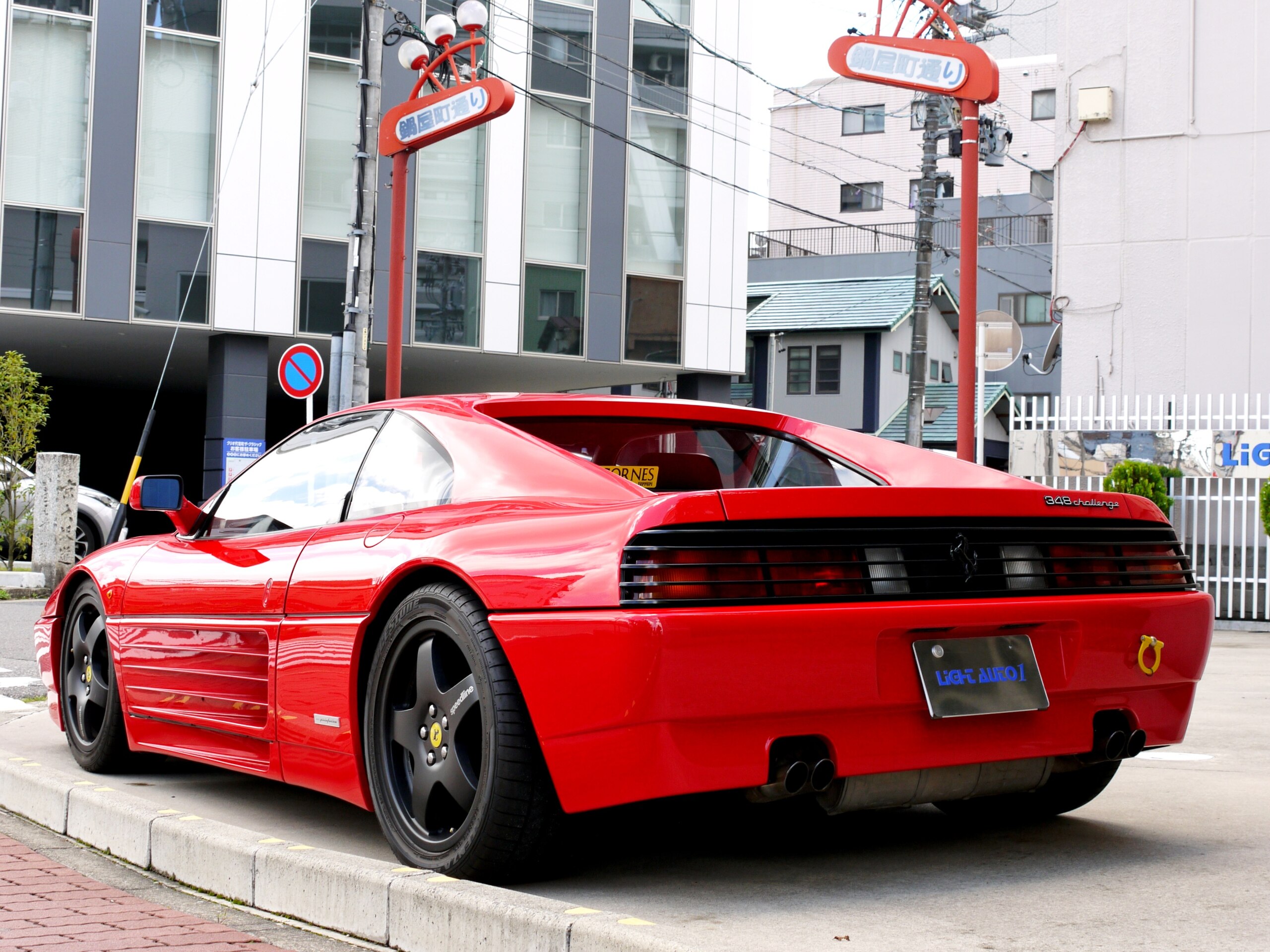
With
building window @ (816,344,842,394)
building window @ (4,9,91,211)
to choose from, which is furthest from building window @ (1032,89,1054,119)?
building window @ (4,9,91,211)

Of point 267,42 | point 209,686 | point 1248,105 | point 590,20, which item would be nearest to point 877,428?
point 590,20

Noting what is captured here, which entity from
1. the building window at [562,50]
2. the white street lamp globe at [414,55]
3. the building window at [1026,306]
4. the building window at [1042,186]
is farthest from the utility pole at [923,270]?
the building window at [1042,186]

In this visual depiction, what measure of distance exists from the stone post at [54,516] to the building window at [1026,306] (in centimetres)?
3663

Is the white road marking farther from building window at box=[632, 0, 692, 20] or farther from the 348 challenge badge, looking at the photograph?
building window at box=[632, 0, 692, 20]

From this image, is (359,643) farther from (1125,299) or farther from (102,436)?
(102,436)

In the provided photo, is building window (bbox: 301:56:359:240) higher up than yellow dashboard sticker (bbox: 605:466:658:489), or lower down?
higher up

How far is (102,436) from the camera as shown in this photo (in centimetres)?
3369

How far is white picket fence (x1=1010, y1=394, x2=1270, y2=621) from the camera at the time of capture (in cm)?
1381

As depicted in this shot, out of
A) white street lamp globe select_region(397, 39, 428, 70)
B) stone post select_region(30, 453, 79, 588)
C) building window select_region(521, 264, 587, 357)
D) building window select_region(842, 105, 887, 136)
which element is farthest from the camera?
building window select_region(842, 105, 887, 136)

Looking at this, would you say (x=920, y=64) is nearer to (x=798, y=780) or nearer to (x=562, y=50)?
(x=798, y=780)

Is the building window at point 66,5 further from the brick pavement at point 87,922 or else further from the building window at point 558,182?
the brick pavement at point 87,922

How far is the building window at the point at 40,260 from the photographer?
66.5 feet

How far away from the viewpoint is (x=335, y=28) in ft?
73.6

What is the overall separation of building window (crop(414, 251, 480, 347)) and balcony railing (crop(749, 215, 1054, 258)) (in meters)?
24.7
